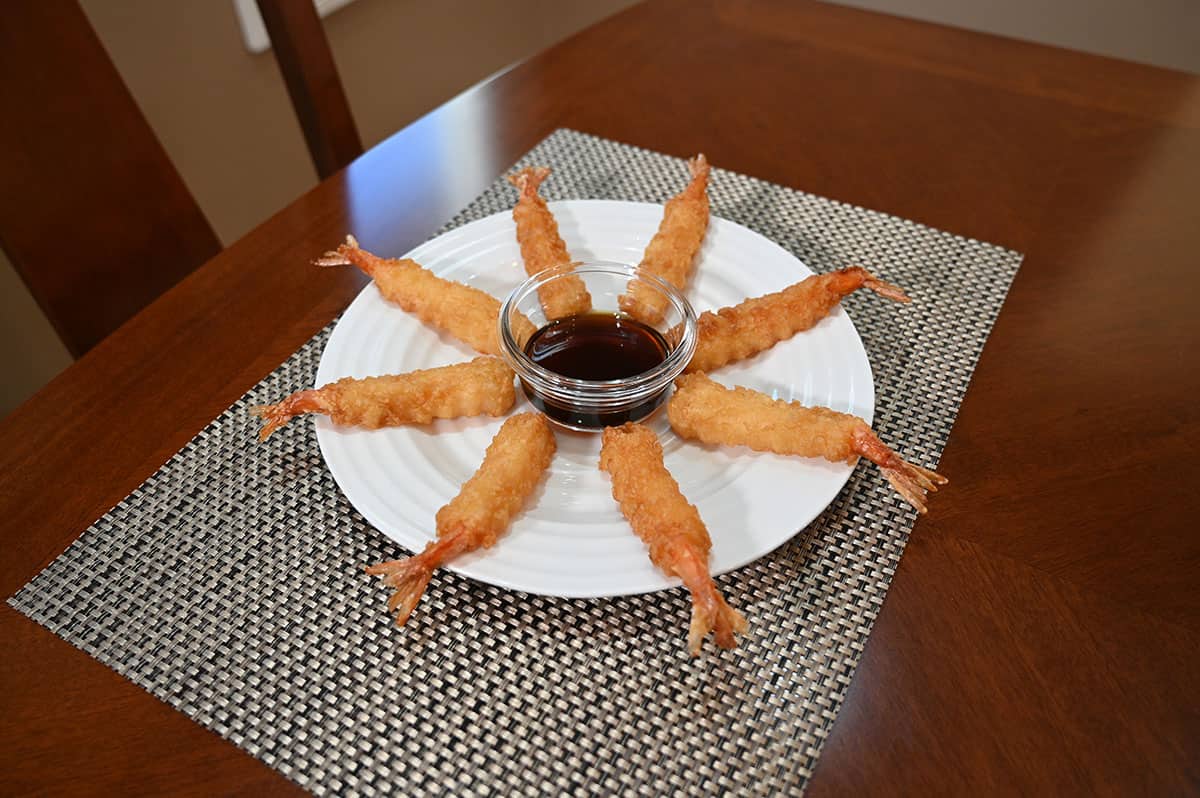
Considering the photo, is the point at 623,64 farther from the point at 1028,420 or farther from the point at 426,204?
the point at 1028,420

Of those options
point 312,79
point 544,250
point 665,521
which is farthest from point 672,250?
point 312,79

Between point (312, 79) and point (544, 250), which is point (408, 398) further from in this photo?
point (312, 79)

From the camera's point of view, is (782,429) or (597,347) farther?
(597,347)

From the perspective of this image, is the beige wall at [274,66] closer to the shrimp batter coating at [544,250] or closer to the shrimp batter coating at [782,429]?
the shrimp batter coating at [544,250]

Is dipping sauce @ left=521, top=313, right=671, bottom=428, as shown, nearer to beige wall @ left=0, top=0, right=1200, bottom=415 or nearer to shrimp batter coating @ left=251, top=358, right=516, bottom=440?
shrimp batter coating @ left=251, top=358, right=516, bottom=440

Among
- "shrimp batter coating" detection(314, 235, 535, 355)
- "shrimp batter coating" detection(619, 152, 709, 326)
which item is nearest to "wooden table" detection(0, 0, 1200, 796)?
"shrimp batter coating" detection(314, 235, 535, 355)

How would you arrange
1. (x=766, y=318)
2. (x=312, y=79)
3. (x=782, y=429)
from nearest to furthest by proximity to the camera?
(x=782, y=429)
(x=766, y=318)
(x=312, y=79)
